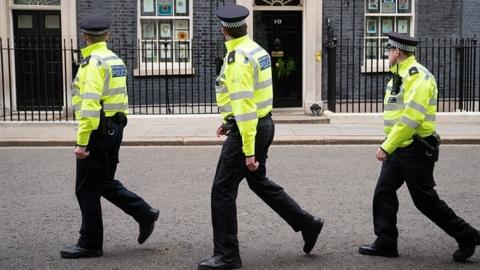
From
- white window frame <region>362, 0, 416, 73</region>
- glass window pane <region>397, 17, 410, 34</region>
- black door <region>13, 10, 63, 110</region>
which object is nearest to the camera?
black door <region>13, 10, 63, 110</region>

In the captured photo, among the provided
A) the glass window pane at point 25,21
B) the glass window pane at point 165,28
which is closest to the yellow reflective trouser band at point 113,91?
the glass window pane at point 165,28

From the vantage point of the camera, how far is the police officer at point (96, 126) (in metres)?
5.31

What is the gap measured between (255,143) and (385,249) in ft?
4.36

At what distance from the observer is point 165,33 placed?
16297 millimetres

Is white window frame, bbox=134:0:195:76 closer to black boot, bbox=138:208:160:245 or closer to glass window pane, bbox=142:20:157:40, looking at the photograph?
glass window pane, bbox=142:20:157:40

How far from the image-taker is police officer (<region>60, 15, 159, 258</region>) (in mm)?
5309

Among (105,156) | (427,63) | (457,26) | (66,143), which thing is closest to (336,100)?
(427,63)

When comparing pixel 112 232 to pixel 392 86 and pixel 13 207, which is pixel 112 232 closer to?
pixel 13 207

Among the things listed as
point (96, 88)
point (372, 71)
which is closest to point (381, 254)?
point (96, 88)

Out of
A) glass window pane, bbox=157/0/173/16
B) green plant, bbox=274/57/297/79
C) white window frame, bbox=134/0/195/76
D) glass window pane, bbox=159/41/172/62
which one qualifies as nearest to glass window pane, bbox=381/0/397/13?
green plant, bbox=274/57/297/79

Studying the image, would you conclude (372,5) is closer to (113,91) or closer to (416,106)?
(416,106)

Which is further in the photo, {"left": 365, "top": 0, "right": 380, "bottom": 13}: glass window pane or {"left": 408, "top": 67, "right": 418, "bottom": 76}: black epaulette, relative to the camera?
{"left": 365, "top": 0, "right": 380, "bottom": 13}: glass window pane

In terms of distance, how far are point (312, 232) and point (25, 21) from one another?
39.9 feet

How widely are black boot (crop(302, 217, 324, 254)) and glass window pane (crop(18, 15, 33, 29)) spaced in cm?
1206
